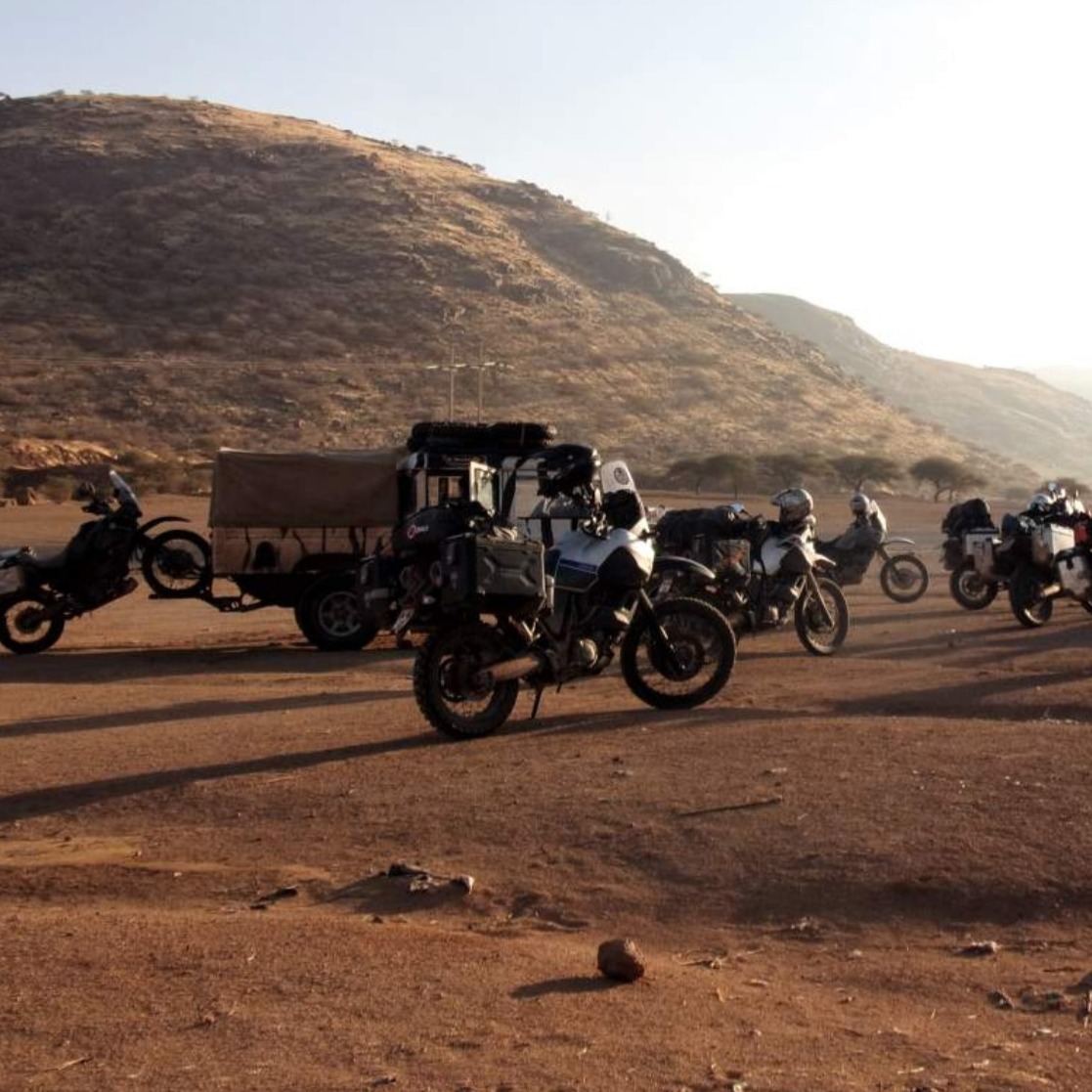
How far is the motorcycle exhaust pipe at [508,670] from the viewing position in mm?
9258

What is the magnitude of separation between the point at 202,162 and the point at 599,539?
87.6 meters

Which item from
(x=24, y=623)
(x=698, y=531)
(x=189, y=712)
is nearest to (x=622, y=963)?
(x=189, y=712)

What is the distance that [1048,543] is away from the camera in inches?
649

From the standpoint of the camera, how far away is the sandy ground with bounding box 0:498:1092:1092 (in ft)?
14.7

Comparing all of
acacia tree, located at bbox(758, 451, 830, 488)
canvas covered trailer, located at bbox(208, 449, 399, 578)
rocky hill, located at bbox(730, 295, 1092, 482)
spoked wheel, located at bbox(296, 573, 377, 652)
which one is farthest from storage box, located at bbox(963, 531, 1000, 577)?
rocky hill, located at bbox(730, 295, 1092, 482)

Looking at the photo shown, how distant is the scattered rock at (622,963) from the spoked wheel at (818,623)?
920 cm

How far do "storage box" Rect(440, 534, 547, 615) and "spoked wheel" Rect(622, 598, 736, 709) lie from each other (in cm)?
93

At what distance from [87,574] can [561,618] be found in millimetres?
7607

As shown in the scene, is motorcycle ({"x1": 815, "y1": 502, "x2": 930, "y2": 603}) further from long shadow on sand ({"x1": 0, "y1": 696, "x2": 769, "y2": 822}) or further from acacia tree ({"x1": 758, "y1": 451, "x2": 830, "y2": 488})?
acacia tree ({"x1": 758, "y1": 451, "x2": 830, "y2": 488})

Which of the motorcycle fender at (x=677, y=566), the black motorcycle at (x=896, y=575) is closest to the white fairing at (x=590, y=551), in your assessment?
the motorcycle fender at (x=677, y=566)

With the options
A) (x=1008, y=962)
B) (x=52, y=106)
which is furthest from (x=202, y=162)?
(x=1008, y=962)

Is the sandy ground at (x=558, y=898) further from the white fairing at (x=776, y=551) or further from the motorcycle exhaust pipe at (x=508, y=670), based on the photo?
the white fairing at (x=776, y=551)

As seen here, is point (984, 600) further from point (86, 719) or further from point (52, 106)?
point (52, 106)

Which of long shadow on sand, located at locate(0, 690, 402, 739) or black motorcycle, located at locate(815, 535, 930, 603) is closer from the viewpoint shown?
long shadow on sand, located at locate(0, 690, 402, 739)
